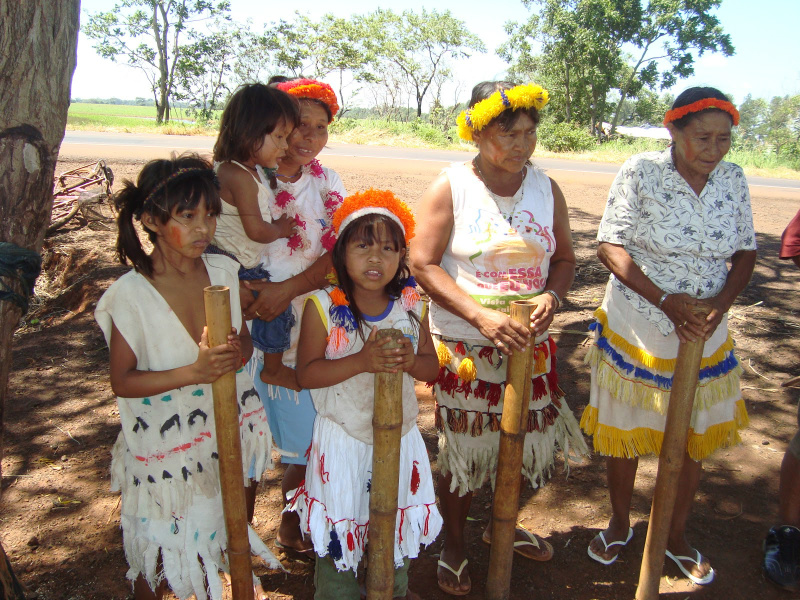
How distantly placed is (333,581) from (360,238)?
1.22m

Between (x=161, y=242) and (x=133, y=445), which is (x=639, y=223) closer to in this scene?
(x=161, y=242)

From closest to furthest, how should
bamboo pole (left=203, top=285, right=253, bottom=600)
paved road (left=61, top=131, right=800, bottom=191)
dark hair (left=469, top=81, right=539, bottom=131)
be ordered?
1. bamboo pole (left=203, top=285, right=253, bottom=600)
2. dark hair (left=469, top=81, right=539, bottom=131)
3. paved road (left=61, top=131, right=800, bottom=191)

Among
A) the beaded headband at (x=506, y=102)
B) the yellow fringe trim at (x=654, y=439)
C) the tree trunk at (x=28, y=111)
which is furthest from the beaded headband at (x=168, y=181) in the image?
the yellow fringe trim at (x=654, y=439)

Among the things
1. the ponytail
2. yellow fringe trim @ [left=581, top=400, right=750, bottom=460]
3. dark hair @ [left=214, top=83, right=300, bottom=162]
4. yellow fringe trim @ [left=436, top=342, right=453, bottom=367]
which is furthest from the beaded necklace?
the ponytail

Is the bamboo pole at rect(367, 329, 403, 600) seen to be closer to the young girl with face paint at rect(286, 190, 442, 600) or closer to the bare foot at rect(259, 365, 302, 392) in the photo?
the young girl with face paint at rect(286, 190, 442, 600)

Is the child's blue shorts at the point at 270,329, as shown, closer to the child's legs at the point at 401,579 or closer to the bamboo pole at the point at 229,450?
the bamboo pole at the point at 229,450

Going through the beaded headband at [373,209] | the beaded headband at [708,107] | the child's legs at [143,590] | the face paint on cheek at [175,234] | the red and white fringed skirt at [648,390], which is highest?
the beaded headband at [708,107]

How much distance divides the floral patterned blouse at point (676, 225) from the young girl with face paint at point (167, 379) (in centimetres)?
171

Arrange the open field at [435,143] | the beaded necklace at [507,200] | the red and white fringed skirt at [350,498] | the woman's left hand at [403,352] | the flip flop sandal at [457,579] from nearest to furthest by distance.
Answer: the woman's left hand at [403,352]
the red and white fringed skirt at [350,498]
the beaded necklace at [507,200]
the flip flop sandal at [457,579]
the open field at [435,143]

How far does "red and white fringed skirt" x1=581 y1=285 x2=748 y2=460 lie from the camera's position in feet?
8.52

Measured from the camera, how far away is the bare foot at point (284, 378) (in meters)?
2.48

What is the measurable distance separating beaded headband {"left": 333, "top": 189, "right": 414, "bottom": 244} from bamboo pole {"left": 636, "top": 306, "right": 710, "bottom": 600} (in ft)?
3.74

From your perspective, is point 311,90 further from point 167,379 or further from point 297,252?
point 167,379

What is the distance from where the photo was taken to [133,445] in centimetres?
199
